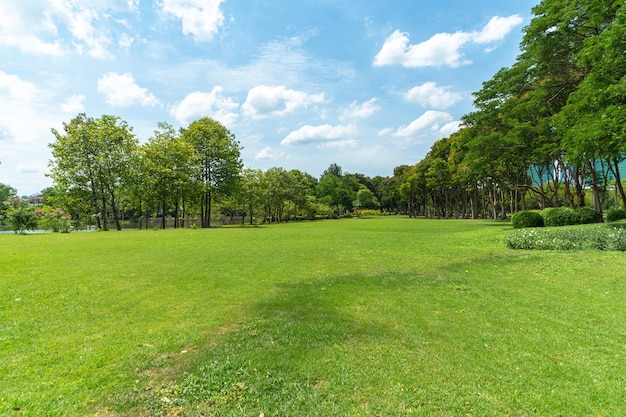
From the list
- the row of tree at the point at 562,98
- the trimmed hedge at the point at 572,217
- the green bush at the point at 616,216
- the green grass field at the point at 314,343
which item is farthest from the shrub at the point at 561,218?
the green grass field at the point at 314,343

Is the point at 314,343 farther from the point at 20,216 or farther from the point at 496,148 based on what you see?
the point at 20,216

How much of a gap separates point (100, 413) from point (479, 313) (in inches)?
208

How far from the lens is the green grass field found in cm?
281

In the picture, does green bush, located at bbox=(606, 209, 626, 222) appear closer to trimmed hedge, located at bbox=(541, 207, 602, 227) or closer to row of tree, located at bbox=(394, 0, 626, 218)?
trimmed hedge, located at bbox=(541, 207, 602, 227)

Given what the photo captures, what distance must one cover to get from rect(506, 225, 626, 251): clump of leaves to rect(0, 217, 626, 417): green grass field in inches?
130

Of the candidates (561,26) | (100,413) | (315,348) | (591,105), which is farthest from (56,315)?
(561,26)

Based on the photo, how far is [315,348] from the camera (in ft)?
12.6

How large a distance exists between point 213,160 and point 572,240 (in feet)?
102

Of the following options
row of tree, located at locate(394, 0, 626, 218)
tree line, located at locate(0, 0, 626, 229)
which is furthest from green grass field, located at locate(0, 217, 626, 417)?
tree line, located at locate(0, 0, 626, 229)

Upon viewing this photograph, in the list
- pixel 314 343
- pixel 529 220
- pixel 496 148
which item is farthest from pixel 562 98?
pixel 314 343

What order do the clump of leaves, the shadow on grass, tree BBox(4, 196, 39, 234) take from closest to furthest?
the shadow on grass → the clump of leaves → tree BBox(4, 196, 39, 234)

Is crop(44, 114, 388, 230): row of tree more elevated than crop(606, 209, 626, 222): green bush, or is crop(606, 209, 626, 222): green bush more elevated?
crop(44, 114, 388, 230): row of tree

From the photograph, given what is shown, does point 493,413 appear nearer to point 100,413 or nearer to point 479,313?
point 479,313

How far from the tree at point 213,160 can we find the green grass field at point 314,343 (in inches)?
1011
